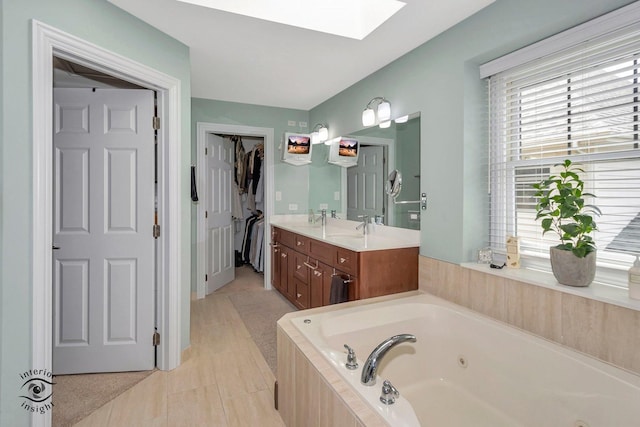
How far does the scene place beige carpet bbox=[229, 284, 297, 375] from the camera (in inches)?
106

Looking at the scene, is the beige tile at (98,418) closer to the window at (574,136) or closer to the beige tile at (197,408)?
the beige tile at (197,408)

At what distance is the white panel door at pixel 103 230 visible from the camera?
2.21 metres

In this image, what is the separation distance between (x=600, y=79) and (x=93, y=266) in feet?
10.4

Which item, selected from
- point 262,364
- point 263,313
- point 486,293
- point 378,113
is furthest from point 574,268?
point 263,313

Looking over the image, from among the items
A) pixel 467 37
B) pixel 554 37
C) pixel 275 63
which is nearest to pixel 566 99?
pixel 554 37

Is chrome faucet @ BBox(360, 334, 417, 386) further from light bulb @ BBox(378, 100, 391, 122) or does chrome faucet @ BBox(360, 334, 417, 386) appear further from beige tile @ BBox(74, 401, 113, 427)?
light bulb @ BBox(378, 100, 391, 122)

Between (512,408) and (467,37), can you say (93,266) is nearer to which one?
(512,408)

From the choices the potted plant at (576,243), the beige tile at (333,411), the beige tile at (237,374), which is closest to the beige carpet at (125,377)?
the beige tile at (237,374)

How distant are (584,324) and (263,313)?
2.68 meters

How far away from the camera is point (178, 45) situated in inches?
93.7

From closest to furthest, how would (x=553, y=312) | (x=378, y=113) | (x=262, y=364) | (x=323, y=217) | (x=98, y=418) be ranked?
1. (x=553, y=312)
2. (x=98, y=418)
3. (x=262, y=364)
4. (x=378, y=113)
5. (x=323, y=217)

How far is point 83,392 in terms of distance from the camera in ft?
6.72

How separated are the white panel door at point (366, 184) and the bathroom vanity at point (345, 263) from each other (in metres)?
0.19

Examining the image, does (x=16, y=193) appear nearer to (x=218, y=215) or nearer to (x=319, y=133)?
(x=218, y=215)
